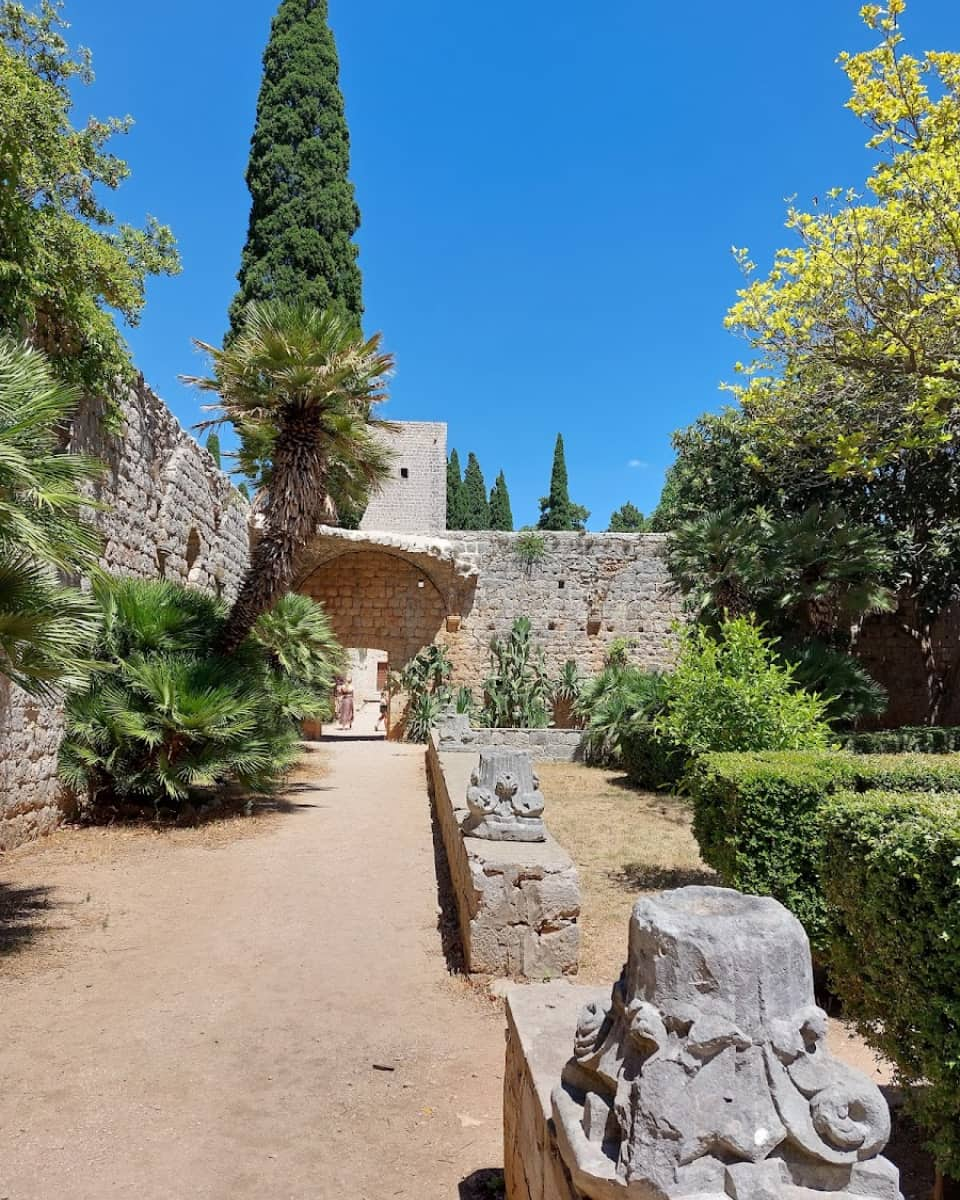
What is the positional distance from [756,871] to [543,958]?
1.45 meters

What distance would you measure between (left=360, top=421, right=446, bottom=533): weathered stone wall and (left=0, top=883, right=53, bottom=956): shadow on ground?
704 inches

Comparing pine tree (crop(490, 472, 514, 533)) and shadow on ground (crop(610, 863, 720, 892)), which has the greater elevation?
pine tree (crop(490, 472, 514, 533))

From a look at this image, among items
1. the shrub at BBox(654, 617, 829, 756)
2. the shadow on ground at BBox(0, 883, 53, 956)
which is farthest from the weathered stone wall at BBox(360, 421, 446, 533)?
the shadow on ground at BBox(0, 883, 53, 956)

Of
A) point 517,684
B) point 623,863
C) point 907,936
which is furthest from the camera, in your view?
Result: point 517,684

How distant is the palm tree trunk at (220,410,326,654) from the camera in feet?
30.6

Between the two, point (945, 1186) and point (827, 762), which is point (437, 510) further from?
point (945, 1186)

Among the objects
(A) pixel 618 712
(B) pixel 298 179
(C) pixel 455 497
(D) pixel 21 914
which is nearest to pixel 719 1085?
(D) pixel 21 914

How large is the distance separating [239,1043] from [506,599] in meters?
15.2

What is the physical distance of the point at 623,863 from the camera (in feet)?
24.8

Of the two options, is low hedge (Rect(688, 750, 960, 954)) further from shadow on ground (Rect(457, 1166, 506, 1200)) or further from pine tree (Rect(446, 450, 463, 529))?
pine tree (Rect(446, 450, 463, 529))

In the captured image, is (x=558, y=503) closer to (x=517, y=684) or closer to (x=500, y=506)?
(x=500, y=506)

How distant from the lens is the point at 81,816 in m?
8.45

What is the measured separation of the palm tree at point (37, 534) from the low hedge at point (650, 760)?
28.1 feet

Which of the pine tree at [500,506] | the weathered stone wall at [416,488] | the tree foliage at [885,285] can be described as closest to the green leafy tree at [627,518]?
the pine tree at [500,506]
